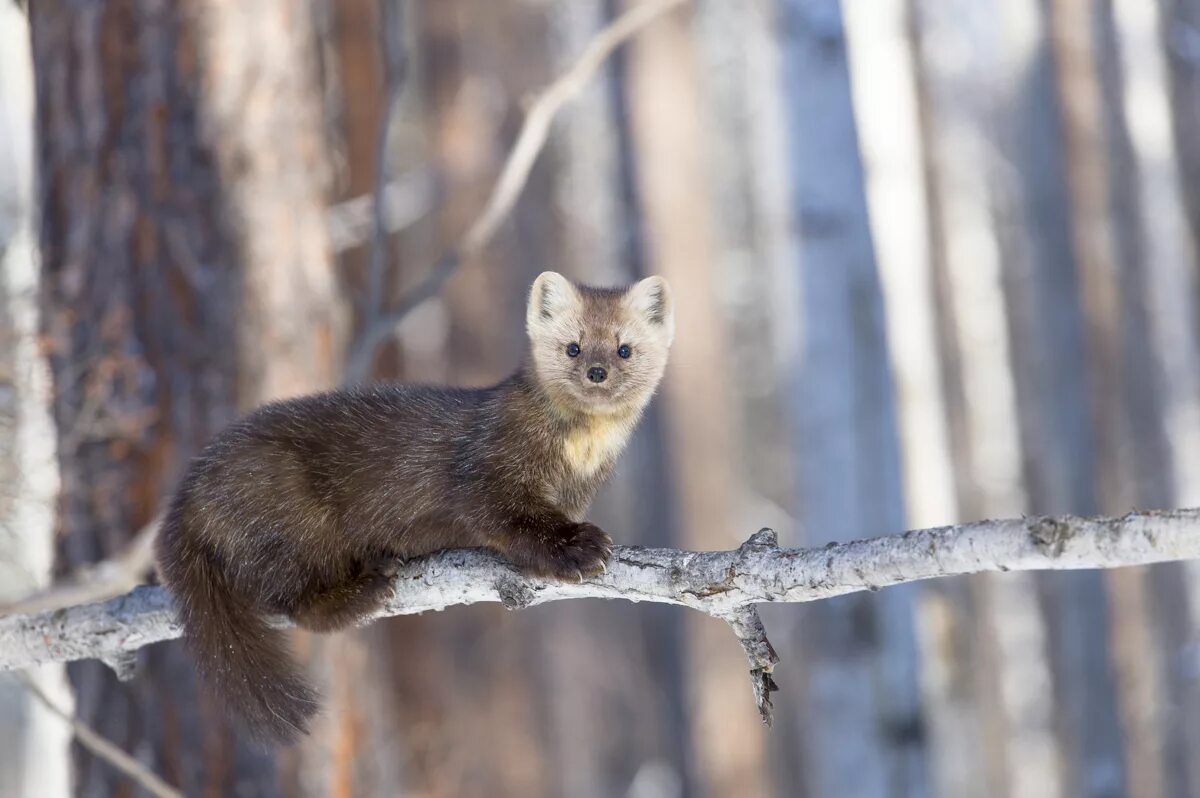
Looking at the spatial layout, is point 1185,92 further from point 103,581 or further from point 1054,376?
point 103,581

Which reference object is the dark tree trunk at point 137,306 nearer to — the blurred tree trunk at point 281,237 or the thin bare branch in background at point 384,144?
the blurred tree trunk at point 281,237

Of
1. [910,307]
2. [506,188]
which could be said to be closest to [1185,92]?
[910,307]

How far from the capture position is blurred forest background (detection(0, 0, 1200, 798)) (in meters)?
5.86

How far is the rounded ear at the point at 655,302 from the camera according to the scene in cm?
505

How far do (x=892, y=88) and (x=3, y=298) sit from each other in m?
7.59

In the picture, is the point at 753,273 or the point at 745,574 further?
the point at 753,273

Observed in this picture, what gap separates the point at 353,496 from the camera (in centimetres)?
446

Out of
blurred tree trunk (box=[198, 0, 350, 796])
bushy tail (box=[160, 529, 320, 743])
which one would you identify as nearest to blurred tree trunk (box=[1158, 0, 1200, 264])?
blurred tree trunk (box=[198, 0, 350, 796])

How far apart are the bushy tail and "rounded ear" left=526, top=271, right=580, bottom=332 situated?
1.50 meters

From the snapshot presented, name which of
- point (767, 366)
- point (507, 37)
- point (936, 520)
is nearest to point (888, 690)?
point (936, 520)

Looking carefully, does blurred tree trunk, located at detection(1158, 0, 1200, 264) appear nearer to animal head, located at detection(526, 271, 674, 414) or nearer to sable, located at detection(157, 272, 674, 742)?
animal head, located at detection(526, 271, 674, 414)

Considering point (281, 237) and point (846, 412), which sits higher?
point (846, 412)

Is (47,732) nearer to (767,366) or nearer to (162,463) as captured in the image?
(162,463)

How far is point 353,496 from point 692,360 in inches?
282
